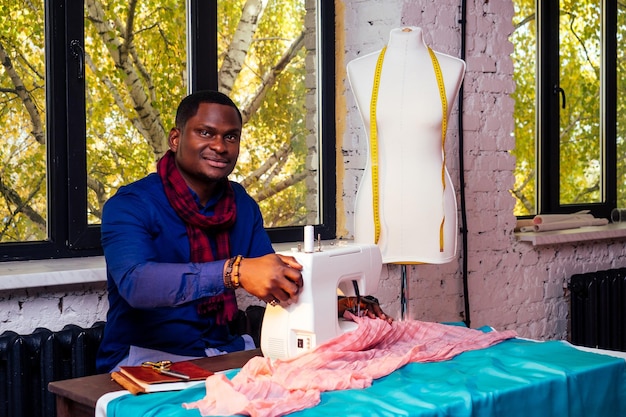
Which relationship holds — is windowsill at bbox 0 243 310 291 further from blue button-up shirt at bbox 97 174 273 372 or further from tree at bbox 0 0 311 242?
blue button-up shirt at bbox 97 174 273 372

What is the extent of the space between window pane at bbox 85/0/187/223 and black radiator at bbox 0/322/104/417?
545 millimetres

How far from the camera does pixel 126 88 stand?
324cm

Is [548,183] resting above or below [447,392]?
above

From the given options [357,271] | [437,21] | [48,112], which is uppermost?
[437,21]

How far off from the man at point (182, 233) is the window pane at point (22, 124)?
1.98ft

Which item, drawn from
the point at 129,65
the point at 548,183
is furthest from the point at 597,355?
the point at 548,183

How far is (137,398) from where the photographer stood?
184cm

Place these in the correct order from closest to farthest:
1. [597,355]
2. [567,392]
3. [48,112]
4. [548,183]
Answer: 1. [567,392]
2. [597,355]
3. [48,112]
4. [548,183]

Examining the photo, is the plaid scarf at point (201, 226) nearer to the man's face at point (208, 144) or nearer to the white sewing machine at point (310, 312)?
the man's face at point (208, 144)

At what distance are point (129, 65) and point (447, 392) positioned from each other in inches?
75.2

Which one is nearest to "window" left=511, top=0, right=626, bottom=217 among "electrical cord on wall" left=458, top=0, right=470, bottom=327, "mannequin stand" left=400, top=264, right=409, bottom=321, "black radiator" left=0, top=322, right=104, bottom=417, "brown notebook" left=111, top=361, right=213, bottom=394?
"electrical cord on wall" left=458, top=0, right=470, bottom=327

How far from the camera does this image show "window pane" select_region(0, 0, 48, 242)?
9.77ft

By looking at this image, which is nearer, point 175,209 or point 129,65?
point 175,209

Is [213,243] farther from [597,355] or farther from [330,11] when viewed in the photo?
[330,11]
